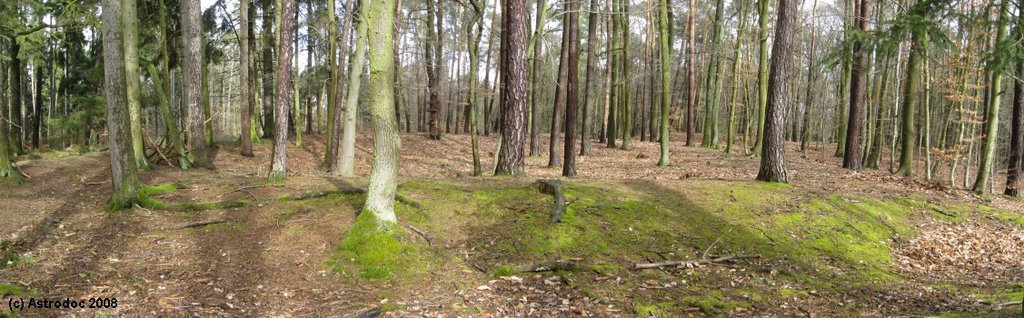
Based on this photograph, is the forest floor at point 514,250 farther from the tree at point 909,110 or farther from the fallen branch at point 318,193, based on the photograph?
the tree at point 909,110

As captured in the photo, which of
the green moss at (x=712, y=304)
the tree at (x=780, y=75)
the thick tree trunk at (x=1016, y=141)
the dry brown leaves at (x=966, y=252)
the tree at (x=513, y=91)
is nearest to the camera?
the green moss at (x=712, y=304)

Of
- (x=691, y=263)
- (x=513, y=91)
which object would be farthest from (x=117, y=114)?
(x=691, y=263)

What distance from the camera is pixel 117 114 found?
7.32 metres

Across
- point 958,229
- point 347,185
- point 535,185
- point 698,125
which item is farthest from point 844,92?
point 698,125

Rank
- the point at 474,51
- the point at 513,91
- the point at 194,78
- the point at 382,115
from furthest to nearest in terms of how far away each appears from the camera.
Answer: the point at 474,51 → the point at 194,78 → the point at 513,91 → the point at 382,115

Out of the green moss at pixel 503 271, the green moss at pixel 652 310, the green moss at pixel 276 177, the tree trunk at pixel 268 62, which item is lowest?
the green moss at pixel 652 310

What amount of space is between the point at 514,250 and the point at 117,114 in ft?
18.7

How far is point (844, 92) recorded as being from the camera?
19.6 m

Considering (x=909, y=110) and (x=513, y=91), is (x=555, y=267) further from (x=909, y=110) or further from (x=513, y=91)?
(x=909, y=110)

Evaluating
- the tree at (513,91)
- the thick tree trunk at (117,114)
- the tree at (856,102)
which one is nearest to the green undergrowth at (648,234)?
the tree at (513,91)

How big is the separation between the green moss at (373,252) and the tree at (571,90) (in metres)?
6.97

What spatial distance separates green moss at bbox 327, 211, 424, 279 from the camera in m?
6.17

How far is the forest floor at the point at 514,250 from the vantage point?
541cm

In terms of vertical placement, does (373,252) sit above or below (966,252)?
above
